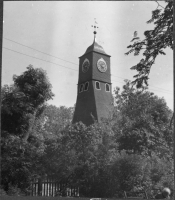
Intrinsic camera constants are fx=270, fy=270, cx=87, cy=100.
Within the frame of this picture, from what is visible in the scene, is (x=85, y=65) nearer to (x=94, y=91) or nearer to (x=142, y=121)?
(x=94, y=91)

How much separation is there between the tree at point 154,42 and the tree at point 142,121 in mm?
169

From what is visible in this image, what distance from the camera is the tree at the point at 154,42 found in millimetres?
2881

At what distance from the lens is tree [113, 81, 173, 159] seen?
2.95m

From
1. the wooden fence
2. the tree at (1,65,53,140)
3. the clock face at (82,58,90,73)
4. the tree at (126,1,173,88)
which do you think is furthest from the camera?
the tree at (1,65,53,140)

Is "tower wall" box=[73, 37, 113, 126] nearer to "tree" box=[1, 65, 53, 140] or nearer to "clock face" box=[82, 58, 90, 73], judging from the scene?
"clock face" box=[82, 58, 90, 73]

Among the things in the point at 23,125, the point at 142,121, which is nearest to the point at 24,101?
Answer: the point at 23,125

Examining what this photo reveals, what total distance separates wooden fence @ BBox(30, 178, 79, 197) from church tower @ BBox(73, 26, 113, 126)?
0.78m

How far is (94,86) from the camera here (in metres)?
3.15

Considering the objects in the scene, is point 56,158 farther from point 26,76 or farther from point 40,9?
point 40,9

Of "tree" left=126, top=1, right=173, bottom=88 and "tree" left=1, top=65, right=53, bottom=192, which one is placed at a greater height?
"tree" left=126, top=1, right=173, bottom=88

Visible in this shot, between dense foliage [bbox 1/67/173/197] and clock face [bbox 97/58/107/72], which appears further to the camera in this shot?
clock face [bbox 97/58/107/72]

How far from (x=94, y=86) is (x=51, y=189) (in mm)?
1308

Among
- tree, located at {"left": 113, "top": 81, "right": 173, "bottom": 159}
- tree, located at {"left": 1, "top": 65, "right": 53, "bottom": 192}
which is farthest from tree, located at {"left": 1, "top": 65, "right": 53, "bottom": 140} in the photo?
tree, located at {"left": 113, "top": 81, "right": 173, "bottom": 159}

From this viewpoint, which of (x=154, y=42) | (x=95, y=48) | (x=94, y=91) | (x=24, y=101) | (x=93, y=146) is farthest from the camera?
(x=24, y=101)
